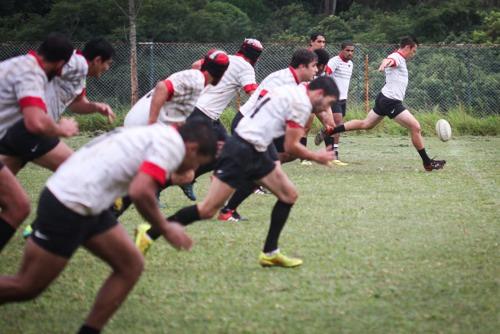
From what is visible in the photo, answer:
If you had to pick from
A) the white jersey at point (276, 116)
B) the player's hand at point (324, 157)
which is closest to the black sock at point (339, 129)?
the white jersey at point (276, 116)

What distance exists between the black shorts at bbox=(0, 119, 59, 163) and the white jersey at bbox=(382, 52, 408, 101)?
767 centimetres

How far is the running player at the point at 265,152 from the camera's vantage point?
7668 millimetres

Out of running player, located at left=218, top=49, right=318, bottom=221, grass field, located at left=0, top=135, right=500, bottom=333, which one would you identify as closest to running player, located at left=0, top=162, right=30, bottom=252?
grass field, located at left=0, top=135, right=500, bottom=333

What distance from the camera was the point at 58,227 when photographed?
5.14 meters

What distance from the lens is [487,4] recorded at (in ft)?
120

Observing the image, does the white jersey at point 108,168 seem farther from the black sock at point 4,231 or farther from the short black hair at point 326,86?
the short black hair at point 326,86

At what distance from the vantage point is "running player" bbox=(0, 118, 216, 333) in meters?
5.09

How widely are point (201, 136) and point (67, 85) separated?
130 inches

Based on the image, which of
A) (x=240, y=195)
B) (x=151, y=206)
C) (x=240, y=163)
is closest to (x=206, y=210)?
(x=240, y=163)

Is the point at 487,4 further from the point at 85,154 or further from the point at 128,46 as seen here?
the point at 85,154

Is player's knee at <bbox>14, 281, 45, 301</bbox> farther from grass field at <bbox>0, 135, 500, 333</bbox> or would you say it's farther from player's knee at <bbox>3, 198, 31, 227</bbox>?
player's knee at <bbox>3, 198, 31, 227</bbox>

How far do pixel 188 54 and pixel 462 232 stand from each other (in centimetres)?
1673

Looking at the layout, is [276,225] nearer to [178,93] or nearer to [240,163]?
[240,163]

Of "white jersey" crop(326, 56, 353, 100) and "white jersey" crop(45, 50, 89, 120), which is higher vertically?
"white jersey" crop(45, 50, 89, 120)
